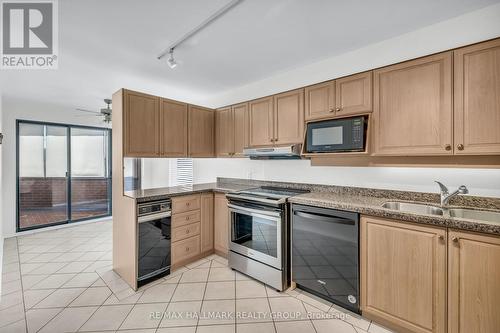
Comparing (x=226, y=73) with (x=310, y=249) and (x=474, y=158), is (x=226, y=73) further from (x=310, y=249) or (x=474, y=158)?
(x=474, y=158)

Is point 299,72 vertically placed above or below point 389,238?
above

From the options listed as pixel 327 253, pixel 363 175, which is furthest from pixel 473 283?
pixel 363 175

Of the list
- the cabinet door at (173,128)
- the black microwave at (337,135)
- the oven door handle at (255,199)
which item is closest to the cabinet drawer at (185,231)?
the oven door handle at (255,199)

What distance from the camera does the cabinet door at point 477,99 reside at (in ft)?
5.50

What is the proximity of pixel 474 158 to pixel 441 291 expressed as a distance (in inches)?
43.7

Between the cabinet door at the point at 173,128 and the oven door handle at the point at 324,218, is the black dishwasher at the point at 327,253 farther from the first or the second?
the cabinet door at the point at 173,128

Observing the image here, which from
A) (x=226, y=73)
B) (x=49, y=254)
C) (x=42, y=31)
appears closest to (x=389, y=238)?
(x=226, y=73)

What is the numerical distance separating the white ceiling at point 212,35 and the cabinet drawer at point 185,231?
82.6 inches

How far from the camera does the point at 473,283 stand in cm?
149

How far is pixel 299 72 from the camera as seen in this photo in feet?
10.2

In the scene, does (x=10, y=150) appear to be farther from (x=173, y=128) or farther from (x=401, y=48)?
(x=401, y=48)

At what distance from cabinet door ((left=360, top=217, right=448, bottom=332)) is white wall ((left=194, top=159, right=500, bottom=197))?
0.72 metres

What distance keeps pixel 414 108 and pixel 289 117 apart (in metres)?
1.29

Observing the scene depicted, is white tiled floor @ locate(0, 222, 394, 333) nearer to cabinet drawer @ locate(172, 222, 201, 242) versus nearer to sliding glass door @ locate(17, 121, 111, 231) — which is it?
cabinet drawer @ locate(172, 222, 201, 242)
